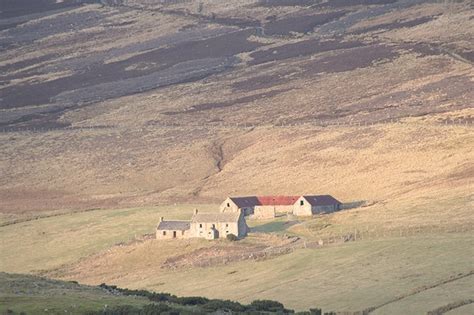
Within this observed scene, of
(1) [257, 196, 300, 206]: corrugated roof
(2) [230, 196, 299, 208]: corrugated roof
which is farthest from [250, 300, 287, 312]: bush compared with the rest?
(1) [257, 196, 300, 206]: corrugated roof

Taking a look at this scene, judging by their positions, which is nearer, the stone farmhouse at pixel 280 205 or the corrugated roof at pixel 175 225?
the corrugated roof at pixel 175 225

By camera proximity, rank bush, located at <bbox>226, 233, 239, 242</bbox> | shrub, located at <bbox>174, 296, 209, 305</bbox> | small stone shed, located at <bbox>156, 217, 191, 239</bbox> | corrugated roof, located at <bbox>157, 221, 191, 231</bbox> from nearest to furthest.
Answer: shrub, located at <bbox>174, 296, 209, 305</bbox>, bush, located at <bbox>226, 233, 239, 242</bbox>, small stone shed, located at <bbox>156, 217, 191, 239</bbox>, corrugated roof, located at <bbox>157, 221, 191, 231</bbox>

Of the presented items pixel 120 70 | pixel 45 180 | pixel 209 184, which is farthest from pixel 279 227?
pixel 120 70

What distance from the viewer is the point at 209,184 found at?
99188 millimetres

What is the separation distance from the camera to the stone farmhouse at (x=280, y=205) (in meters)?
80.1

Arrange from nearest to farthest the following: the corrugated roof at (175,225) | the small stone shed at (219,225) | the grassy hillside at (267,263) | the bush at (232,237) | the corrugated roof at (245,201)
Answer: the grassy hillside at (267,263)
the bush at (232,237)
the small stone shed at (219,225)
the corrugated roof at (175,225)
the corrugated roof at (245,201)

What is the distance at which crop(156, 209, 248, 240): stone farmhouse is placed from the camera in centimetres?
7375

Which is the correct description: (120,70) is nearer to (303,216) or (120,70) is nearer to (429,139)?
(429,139)

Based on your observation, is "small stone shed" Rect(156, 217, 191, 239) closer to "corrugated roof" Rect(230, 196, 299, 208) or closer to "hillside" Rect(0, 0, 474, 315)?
"hillside" Rect(0, 0, 474, 315)

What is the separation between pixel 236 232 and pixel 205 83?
270ft

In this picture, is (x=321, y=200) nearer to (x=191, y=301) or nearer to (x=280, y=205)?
(x=280, y=205)

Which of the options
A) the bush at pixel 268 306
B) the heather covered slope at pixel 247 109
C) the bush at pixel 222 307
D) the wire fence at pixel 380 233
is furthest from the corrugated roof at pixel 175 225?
the bush at pixel 222 307

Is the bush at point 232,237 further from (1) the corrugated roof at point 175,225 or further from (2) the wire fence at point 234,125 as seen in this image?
(2) the wire fence at point 234,125

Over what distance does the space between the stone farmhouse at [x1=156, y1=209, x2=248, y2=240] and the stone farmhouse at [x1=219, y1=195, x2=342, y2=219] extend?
448 cm
